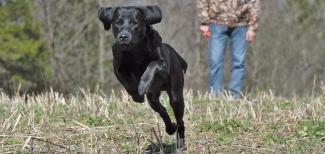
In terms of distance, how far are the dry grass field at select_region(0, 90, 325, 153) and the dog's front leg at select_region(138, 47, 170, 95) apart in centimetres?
34

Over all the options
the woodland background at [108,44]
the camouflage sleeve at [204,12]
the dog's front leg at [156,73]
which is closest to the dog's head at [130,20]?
the dog's front leg at [156,73]

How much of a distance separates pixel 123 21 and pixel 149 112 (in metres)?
3.15

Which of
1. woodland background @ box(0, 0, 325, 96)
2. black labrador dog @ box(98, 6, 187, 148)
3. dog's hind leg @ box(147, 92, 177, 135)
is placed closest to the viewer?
black labrador dog @ box(98, 6, 187, 148)

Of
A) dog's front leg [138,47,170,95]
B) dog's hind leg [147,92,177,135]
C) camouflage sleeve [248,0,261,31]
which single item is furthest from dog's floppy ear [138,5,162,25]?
camouflage sleeve [248,0,261,31]

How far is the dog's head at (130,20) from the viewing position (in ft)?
16.1

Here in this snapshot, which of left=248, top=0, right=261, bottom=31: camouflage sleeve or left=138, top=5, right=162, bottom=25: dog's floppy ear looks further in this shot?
left=248, top=0, right=261, bottom=31: camouflage sleeve

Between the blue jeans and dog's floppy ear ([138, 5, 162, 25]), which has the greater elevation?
dog's floppy ear ([138, 5, 162, 25])

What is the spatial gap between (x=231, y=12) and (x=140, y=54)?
5.25 metres

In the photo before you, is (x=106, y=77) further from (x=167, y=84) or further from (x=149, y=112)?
(x=167, y=84)

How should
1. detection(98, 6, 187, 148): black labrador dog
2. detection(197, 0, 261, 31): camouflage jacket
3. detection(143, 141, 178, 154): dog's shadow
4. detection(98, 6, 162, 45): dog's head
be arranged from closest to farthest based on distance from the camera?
detection(98, 6, 162, 45): dog's head, detection(98, 6, 187, 148): black labrador dog, detection(143, 141, 178, 154): dog's shadow, detection(197, 0, 261, 31): camouflage jacket

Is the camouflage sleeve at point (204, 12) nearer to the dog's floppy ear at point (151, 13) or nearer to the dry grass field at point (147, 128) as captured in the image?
the dry grass field at point (147, 128)

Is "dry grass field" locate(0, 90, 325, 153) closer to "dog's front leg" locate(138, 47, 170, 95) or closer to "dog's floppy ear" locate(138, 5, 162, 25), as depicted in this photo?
"dog's front leg" locate(138, 47, 170, 95)

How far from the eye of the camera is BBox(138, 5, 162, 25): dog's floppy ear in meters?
5.20

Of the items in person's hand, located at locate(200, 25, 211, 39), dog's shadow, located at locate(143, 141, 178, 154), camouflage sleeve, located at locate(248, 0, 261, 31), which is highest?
camouflage sleeve, located at locate(248, 0, 261, 31)
